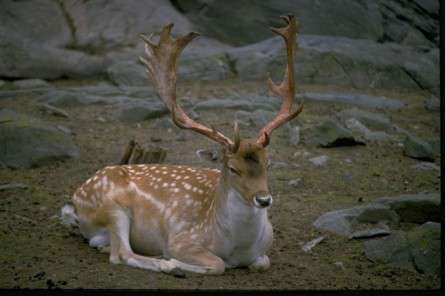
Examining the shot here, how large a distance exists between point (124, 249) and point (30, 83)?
18.9ft

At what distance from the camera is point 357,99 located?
9.39m

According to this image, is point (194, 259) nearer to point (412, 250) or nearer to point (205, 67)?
point (412, 250)

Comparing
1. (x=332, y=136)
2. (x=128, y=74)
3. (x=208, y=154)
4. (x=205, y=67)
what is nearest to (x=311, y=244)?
(x=208, y=154)

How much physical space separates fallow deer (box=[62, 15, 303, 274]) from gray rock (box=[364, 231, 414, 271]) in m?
0.65

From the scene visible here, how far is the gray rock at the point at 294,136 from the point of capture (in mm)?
7432

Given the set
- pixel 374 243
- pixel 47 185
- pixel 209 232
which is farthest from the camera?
pixel 47 185

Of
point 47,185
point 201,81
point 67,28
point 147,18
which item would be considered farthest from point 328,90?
point 47,185

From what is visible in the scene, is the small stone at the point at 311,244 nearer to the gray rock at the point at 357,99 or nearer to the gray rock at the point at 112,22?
the gray rock at the point at 357,99

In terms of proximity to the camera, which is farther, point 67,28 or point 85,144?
point 67,28

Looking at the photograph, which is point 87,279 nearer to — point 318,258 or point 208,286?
point 208,286

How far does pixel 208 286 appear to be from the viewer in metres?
4.05

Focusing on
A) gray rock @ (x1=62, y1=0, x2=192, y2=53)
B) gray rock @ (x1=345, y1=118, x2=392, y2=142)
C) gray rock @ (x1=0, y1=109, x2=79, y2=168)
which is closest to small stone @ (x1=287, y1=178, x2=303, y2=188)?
gray rock @ (x1=345, y1=118, x2=392, y2=142)

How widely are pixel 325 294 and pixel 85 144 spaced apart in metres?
3.77

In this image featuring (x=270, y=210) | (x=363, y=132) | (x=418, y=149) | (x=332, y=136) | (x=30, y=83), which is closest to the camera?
(x=270, y=210)
